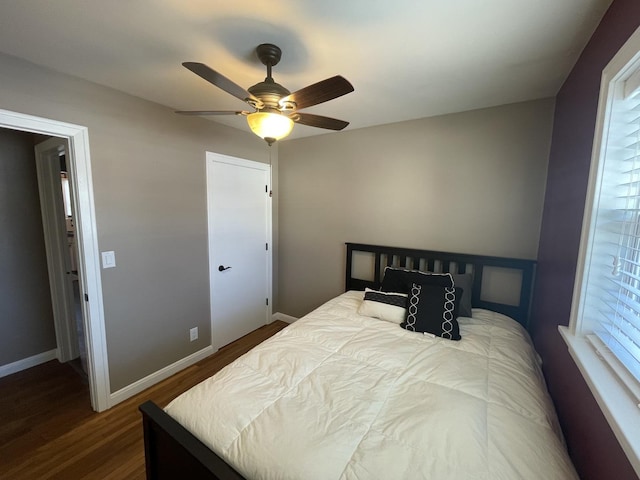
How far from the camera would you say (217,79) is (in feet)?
3.75

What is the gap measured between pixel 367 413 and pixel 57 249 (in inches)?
124

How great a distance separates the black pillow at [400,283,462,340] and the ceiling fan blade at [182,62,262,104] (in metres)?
1.64

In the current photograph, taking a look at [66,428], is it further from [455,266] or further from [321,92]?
[455,266]

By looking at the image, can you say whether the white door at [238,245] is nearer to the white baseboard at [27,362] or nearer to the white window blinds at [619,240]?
the white baseboard at [27,362]

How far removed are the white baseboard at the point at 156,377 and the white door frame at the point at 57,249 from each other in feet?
3.57

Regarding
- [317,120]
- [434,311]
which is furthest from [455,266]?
[317,120]

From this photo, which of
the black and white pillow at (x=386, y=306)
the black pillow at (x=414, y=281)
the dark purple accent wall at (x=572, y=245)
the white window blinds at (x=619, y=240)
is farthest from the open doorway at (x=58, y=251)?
A: the white window blinds at (x=619, y=240)

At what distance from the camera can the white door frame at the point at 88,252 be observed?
1.75m

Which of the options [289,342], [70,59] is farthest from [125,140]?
[289,342]

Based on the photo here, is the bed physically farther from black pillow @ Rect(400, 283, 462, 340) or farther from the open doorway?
the open doorway

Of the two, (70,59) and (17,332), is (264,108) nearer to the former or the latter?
(70,59)

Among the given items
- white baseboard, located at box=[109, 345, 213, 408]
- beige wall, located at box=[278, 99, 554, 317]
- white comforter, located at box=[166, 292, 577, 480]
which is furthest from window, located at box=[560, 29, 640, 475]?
white baseboard, located at box=[109, 345, 213, 408]

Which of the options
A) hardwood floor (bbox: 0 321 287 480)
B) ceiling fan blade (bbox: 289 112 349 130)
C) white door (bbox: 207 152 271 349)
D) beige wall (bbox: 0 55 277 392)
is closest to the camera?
ceiling fan blade (bbox: 289 112 349 130)

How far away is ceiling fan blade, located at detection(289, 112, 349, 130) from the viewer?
1.46m
